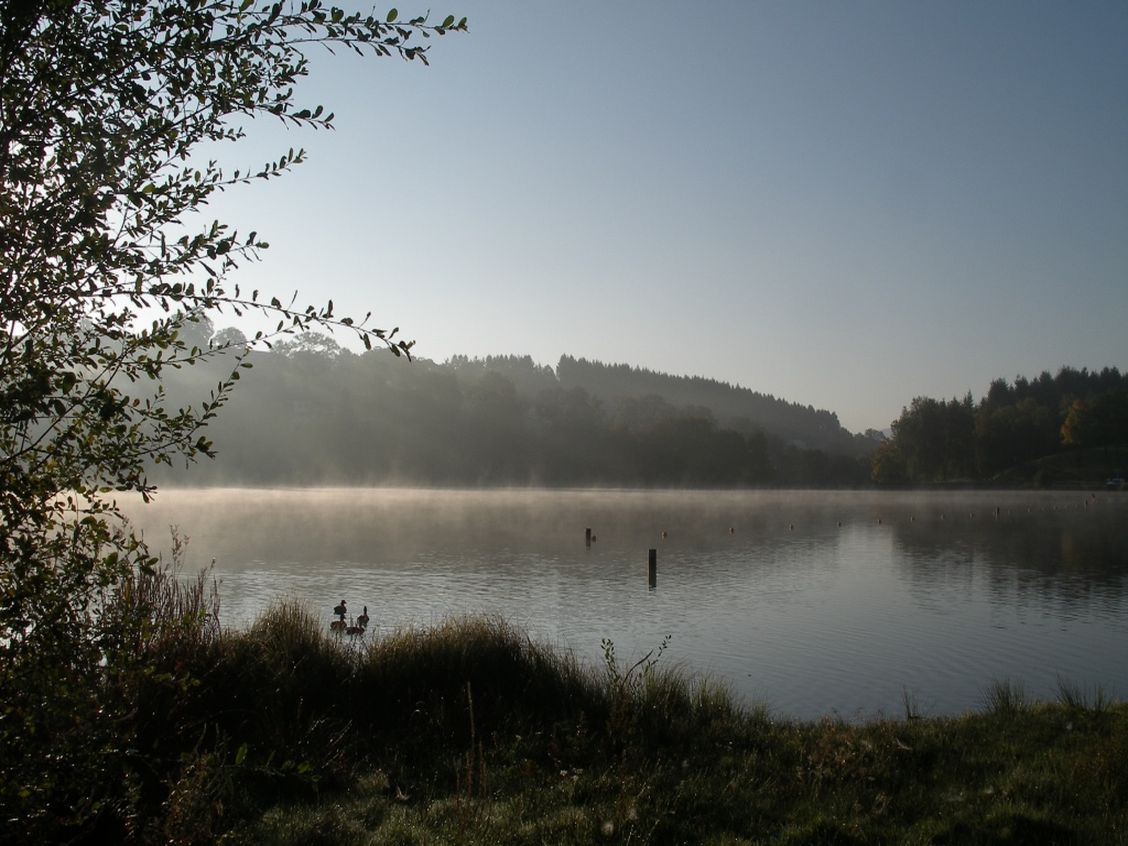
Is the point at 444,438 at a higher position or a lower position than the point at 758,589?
higher

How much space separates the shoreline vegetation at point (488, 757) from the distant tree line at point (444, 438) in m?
114

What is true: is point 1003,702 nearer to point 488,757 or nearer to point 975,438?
point 488,757

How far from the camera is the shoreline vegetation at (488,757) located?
235 inches

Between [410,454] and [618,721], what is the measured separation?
404 ft

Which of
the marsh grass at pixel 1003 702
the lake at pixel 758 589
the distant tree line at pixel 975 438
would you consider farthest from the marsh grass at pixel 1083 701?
the distant tree line at pixel 975 438

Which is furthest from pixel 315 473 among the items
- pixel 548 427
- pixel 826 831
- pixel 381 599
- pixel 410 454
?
pixel 826 831

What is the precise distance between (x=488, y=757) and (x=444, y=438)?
125326 mm

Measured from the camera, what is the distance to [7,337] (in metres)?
3.88

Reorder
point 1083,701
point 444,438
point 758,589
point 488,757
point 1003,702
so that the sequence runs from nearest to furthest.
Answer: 1. point 488,757
2. point 1003,702
3. point 1083,701
4. point 758,589
5. point 444,438

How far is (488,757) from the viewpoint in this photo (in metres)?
9.63

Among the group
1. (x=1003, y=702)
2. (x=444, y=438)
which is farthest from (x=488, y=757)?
(x=444, y=438)

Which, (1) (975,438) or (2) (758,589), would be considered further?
(1) (975,438)

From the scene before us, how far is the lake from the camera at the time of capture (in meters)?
18.5

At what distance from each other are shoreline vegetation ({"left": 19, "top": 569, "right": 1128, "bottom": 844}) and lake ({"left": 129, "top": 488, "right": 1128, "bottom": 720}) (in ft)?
9.86
